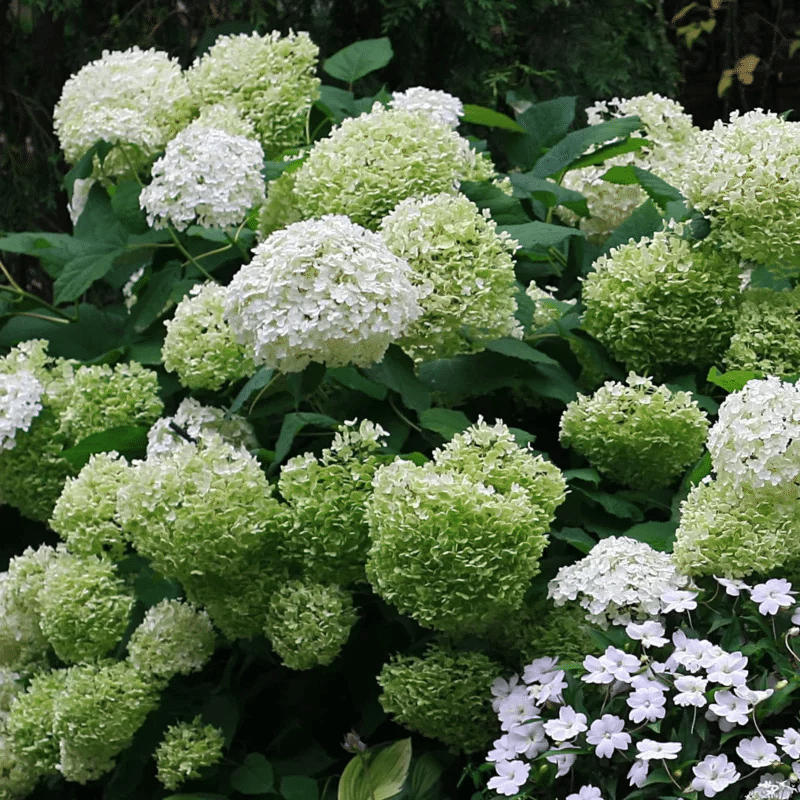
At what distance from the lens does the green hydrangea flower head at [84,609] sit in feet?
5.95

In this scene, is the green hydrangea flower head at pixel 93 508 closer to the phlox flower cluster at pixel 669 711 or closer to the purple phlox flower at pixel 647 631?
the phlox flower cluster at pixel 669 711

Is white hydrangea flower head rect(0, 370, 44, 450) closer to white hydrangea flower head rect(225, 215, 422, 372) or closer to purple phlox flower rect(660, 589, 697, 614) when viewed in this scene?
white hydrangea flower head rect(225, 215, 422, 372)

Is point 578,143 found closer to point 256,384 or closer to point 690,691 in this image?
point 256,384

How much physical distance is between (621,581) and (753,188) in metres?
0.62

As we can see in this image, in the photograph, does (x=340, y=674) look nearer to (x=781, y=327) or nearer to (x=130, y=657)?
(x=130, y=657)

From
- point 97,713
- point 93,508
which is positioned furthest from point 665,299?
point 97,713

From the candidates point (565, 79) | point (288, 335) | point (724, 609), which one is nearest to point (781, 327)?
point (724, 609)

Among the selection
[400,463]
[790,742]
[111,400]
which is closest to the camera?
[790,742]

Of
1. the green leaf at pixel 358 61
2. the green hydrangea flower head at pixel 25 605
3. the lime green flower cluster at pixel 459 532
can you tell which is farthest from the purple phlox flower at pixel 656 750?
the green leaf at pixel 358 61

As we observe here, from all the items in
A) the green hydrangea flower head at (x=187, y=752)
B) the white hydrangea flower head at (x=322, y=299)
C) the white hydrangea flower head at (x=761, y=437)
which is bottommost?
the green hydrangea flower head at (x=187, y=752)

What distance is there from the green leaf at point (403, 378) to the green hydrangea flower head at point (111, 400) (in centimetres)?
49

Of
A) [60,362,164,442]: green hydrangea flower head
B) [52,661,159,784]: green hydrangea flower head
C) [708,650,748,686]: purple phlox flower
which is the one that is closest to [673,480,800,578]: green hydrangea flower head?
[708,650,748,686]: purple phlox flower

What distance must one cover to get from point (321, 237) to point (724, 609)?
0.70 meters

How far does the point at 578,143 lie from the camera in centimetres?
222
